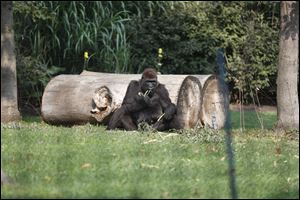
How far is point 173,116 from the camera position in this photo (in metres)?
10.8

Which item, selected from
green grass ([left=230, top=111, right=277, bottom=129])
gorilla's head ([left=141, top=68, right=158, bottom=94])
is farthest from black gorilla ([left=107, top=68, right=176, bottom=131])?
green grass ([left=230, top=111, right=277, bottom=129])

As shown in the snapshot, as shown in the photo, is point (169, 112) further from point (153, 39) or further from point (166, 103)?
point (153, 39)

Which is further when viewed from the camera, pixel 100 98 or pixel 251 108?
pixel 251 108

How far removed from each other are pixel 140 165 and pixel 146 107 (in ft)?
14.3

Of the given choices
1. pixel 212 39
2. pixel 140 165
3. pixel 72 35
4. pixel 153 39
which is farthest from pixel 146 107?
pixel 212 39

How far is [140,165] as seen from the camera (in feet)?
21.7

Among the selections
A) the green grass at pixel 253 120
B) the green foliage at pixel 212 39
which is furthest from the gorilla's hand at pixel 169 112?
the green foliage at pixel 212 39

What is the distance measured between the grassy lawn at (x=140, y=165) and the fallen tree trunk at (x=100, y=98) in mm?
2659

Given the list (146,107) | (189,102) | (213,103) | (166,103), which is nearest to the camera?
(166,103)

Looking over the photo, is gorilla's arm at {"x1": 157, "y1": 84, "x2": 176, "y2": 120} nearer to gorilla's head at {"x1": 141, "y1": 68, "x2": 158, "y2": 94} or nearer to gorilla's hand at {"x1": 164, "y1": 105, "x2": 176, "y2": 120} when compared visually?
gorilla's hand at {"x1": 164, "y1": 105, "x2": 176, "y2": 120}

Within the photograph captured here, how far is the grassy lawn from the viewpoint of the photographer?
226 inches

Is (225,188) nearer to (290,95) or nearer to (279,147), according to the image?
(279,147)

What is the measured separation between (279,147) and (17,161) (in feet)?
10.4

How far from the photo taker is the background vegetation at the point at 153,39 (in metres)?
15.4
